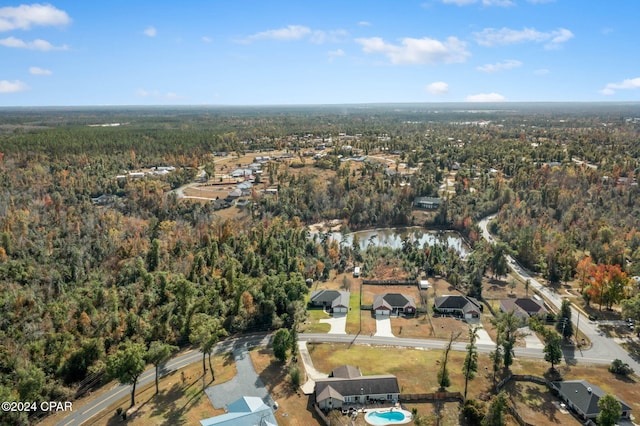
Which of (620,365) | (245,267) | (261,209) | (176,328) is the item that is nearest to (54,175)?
(261,209)

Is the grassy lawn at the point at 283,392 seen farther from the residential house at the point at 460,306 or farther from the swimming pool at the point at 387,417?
the residential house at the point at 460,306

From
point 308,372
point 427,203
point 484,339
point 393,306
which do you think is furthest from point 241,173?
point 484,339

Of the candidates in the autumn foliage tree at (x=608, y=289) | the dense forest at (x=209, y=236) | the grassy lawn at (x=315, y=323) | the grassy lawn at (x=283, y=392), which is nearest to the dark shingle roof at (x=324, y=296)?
the grassy lawn at (x=315, y=323)

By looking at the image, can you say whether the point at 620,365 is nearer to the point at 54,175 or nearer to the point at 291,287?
the point at 291,287

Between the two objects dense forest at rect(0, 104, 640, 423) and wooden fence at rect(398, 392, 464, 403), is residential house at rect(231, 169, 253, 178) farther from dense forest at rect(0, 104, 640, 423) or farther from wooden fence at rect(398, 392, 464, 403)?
wooden fence at rect(398, 392, 464, 403)

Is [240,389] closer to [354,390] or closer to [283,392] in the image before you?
[283,392]
